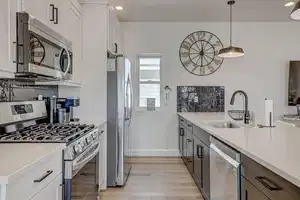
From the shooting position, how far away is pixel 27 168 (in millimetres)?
1319

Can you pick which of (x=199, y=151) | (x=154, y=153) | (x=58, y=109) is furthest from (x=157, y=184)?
(x=154, y=153)

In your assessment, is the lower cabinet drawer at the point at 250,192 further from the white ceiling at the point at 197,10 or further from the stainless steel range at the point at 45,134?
the white ceiling at the point at 197,10

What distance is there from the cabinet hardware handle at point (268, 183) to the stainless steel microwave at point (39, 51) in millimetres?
1609

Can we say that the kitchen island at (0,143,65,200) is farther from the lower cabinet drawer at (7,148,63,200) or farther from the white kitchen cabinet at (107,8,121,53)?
the white kitchen cabinet at (107,8,121,53)

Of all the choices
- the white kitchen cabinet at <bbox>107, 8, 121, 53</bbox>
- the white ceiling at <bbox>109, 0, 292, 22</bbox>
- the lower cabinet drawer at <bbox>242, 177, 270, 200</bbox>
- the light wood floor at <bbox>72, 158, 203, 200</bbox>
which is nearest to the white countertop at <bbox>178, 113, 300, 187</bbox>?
the lower cabinet drawer at <bbox>242, 177, 270, 200</bbox>

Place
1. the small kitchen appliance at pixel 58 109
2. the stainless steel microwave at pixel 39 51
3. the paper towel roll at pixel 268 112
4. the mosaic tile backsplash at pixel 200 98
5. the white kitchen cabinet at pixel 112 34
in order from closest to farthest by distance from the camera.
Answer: the stainless steel microwave at pixel 39 51 < the paper towel roll at pixel 268 112 < the small kitchen appliance at pixel 58 109 < the white kitchen cabinet at pixel 112 34 < the mosaic tile backsplash at pixel 200 98

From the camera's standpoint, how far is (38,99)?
10.2ft

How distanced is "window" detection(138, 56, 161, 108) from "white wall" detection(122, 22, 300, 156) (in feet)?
0.47

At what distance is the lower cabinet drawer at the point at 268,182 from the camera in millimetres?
1223

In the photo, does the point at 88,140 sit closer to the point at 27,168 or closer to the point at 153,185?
the point at 27,168

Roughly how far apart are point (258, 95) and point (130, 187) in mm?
3379

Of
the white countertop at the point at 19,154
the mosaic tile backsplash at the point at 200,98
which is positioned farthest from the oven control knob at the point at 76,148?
the mosaic tile backsplash at the point at 200,98

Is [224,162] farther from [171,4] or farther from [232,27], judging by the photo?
[232,27]

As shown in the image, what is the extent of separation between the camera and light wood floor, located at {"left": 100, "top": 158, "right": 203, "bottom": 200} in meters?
3.53
